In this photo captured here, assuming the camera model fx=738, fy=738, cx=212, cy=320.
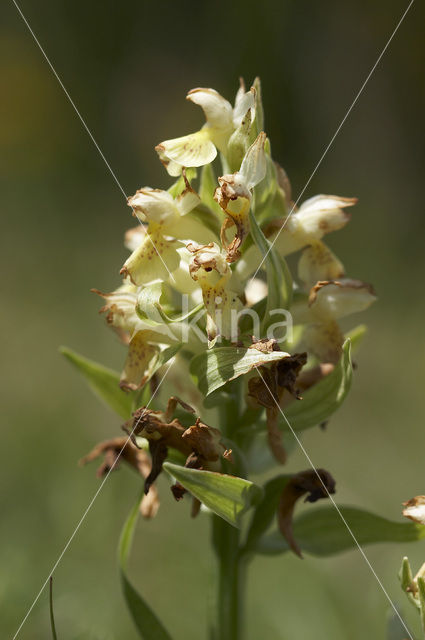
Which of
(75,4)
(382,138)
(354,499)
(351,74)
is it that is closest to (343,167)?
(382,138)

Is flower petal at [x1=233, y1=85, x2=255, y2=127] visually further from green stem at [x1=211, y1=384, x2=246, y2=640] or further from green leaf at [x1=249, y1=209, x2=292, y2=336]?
green stem at [x1=211, y1=384, x2=246, y2=640]

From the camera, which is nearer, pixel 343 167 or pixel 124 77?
pixel 343 167

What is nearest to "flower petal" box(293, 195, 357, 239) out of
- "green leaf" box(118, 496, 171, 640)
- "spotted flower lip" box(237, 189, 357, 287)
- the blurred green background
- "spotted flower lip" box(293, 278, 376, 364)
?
Result: "spotted flower lip" box(237, 189, 357, 287)

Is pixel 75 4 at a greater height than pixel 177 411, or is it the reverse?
pixel 75 4

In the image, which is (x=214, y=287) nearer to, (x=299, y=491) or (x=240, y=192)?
(x=240, y=192)

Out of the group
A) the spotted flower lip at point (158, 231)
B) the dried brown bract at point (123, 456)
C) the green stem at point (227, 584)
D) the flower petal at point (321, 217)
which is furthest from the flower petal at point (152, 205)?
the green stem at point (227, 584)

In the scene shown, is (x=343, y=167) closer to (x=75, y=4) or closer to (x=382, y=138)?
(x=382, y=138)

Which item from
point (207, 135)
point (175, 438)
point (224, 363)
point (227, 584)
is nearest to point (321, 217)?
point (207, 135)

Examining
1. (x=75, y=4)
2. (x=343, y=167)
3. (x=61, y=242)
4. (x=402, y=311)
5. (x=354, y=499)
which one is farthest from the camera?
(x=75, y=4)
